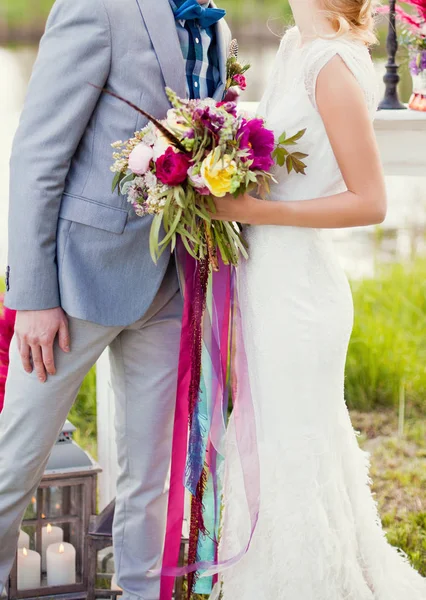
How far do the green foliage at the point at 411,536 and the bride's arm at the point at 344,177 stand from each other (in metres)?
1.21

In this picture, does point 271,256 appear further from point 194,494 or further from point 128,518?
point 128,518

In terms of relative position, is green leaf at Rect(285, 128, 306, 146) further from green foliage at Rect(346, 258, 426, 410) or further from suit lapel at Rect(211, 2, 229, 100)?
green foliage at Rect(346, 258, 426, 410)

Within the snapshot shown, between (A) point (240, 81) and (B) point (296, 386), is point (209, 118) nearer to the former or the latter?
(A) point (240, 81)

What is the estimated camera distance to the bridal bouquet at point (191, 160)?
5.14 feet

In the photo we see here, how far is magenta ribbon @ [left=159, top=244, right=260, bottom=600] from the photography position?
1876 millimetres

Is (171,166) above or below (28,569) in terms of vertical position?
above

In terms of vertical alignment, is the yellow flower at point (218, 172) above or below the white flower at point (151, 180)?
above

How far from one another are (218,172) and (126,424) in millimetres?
728

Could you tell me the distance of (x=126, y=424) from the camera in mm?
2014

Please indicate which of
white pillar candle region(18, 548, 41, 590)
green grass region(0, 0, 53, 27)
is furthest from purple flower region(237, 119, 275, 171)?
green grass region(0, 0, 53, 27)

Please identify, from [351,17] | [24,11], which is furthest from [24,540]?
[24,11]

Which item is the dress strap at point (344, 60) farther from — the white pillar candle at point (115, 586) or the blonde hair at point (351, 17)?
the white pillar candle at point (115, 586)

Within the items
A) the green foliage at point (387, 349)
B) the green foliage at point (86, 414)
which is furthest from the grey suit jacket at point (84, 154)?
the green foliage at point (387, 349)

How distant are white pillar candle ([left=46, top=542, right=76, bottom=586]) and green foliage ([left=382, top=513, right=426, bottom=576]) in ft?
3.21
